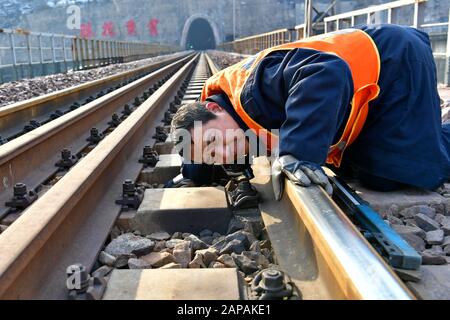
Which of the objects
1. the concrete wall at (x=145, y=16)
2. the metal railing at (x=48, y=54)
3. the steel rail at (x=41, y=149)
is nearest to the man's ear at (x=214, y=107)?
the steel rail at (x=41, y=149)

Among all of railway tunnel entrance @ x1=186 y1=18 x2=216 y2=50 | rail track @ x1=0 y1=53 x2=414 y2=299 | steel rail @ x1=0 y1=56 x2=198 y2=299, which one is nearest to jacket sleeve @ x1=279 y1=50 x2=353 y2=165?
rail track @ x1=0 y1=53 x2=414 y2=299

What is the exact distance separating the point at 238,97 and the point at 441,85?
5.94 m

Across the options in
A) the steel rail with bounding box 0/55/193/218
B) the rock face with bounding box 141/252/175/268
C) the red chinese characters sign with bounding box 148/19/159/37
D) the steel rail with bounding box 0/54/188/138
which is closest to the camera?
the rock face with bounding box 141/252/175/268

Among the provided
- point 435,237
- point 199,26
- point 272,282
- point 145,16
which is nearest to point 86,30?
point 145,16

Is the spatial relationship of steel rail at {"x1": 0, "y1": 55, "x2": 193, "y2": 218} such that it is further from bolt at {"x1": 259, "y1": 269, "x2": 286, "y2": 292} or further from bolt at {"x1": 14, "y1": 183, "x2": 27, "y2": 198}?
bolt at {"x1": 259, "y1": 269, "x2": 286, "y2": 292}

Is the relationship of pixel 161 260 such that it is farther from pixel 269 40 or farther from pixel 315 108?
pixel 269 40

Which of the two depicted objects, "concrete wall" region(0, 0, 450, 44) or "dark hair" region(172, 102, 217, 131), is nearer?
"dark hair" region(172, 102, 217, 131)

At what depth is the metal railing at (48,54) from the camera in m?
12.8

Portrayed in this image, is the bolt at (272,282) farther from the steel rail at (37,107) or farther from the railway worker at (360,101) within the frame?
the steel rail at (37,107)

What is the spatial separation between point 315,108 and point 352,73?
0.43m

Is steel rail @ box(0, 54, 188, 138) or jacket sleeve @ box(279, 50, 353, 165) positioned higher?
jacket sleeve @ box(279, 50, 353, 165)

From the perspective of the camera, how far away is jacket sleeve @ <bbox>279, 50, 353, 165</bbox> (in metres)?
2.09

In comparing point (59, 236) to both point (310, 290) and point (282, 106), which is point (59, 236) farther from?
point (282, 106)

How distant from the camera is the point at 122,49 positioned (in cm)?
2916
